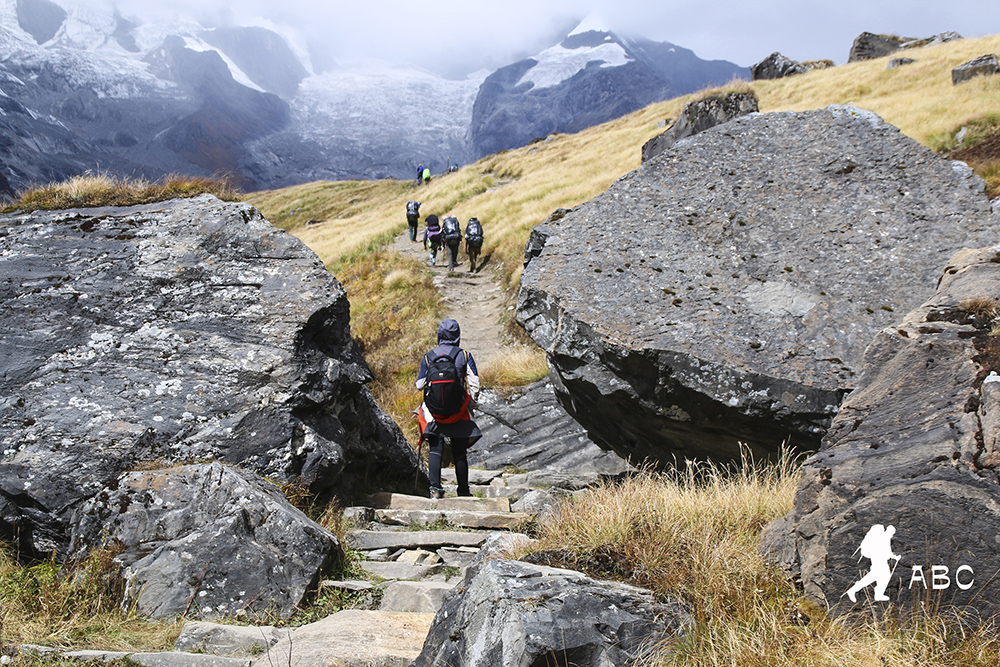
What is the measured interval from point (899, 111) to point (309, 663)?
2386 centimetres

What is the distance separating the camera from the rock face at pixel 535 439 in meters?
8.56

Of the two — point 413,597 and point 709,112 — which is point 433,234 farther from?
point 413,597

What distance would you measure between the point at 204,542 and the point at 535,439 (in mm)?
6265

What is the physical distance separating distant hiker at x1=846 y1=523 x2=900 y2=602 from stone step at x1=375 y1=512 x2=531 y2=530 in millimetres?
3223

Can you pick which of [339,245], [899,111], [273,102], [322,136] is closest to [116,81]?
[273,102]

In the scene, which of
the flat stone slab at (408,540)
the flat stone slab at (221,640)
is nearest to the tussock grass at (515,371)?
the flat stone slab at (408,540)

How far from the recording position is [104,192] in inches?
255

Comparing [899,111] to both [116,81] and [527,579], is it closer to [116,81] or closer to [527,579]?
[527,579]

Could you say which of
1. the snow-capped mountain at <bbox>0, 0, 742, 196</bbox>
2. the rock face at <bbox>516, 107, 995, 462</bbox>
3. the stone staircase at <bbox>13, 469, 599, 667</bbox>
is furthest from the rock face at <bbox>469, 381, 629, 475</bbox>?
the snow-capped mountain at <bbox>0, 0, 742, 196</bbox>

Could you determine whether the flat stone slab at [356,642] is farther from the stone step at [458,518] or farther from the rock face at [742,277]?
the rock face at [742,277]

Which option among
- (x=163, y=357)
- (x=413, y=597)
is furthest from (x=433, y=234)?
(x=413, y=597)

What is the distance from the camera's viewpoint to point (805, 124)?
7.70 meters

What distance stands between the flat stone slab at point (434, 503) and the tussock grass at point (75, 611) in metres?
2.82

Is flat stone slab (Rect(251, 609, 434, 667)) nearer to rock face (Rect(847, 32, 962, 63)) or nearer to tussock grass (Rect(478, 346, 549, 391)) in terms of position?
tussock grass (Rect(478, 346, 549, 391))
